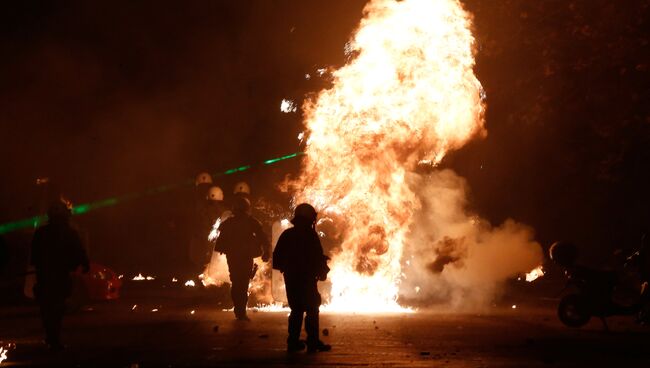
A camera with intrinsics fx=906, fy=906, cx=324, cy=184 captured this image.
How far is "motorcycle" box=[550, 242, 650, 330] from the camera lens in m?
13.5

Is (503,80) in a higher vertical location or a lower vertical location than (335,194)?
higher

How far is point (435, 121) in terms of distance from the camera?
762 inches

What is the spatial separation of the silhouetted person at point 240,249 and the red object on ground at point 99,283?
483 cm

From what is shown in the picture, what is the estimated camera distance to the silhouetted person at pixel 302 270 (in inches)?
414

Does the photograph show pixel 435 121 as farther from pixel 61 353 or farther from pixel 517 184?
pixel 517 184

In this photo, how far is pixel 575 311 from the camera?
44.9ft

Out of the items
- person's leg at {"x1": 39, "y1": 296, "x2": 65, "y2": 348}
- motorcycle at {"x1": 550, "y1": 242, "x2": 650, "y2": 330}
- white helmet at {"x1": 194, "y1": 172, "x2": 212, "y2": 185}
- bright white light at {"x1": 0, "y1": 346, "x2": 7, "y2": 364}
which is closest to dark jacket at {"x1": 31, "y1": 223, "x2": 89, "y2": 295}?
person's leg at {"x1": 39, "y1": 296, "x2": 65, "y2": 348}

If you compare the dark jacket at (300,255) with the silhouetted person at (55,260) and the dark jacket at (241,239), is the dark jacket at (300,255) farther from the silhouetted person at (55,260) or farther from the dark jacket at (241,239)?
the dark jacket at (241,239)

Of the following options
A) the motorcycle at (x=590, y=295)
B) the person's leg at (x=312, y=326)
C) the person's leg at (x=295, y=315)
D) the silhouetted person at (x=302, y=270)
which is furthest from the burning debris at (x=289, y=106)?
the person's leg at (x=312, y=326)

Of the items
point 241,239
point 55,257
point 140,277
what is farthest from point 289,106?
point 140,277

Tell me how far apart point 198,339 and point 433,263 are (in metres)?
9.95

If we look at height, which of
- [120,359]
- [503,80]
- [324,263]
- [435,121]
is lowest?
[120,359]

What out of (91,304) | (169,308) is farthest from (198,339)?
(91,304)

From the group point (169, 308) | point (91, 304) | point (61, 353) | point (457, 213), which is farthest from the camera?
point (457, 213)
